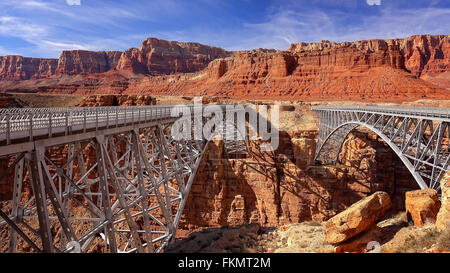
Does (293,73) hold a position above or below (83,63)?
below

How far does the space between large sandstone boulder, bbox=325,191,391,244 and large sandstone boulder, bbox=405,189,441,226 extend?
1217 mm

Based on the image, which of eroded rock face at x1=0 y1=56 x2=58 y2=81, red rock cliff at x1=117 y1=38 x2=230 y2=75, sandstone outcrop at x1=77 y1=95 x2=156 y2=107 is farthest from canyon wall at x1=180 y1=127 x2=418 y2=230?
eroded rock face at x1=0 y1=56 x2=58 y2=81

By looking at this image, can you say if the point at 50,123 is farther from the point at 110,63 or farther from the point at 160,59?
the point at 110,63

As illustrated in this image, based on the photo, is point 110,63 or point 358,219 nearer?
point 358,219

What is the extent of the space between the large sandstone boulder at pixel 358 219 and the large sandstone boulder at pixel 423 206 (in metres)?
1.22

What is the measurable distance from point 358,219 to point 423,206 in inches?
96.4

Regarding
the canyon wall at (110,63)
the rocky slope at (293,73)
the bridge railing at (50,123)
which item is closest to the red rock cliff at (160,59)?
the canyon wall at (110,63)

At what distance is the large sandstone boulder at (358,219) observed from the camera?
1152cm

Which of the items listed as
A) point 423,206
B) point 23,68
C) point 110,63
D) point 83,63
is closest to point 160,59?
point 110,63

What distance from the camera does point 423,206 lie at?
35.2 feet

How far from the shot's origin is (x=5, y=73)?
147875 mm

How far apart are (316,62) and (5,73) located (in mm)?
161780

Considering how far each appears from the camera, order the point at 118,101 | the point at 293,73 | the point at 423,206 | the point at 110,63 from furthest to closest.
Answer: the point at 110,63 < the point at 293,73 < the point at 118,101 < the point at 423,206
